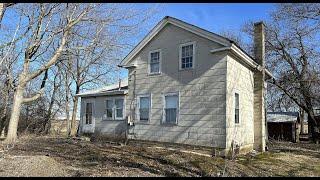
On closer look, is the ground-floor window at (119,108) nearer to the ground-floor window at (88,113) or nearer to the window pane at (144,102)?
the window pane at (144,102)

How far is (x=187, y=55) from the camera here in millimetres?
15766

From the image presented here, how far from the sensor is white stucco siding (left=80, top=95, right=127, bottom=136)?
1891 centimetres

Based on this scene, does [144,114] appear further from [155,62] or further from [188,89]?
[188,89]

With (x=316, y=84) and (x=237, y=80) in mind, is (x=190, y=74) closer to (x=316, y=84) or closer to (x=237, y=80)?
(x=237, y=80)

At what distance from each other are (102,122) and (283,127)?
60.6 ft

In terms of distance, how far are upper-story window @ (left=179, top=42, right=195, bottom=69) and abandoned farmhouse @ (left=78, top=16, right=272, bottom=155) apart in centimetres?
5

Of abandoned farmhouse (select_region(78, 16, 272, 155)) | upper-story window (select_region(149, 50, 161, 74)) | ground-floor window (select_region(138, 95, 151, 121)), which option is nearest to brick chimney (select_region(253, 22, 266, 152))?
abandoned farmhouse (select_region(78, 16, 272, 155))

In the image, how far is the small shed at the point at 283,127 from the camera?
96.1 ft

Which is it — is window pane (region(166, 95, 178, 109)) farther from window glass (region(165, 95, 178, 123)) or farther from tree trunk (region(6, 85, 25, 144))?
tree trunk (region(6, 85, 25, 144))

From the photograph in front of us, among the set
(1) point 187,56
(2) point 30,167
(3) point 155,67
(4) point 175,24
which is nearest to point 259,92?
(1) point 187,56

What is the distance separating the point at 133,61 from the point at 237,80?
624 centimetres

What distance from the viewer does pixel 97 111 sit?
825 inches

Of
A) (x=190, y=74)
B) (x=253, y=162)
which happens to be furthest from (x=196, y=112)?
(x=253, y=162)

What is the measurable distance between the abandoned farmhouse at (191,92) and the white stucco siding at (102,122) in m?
0.06
